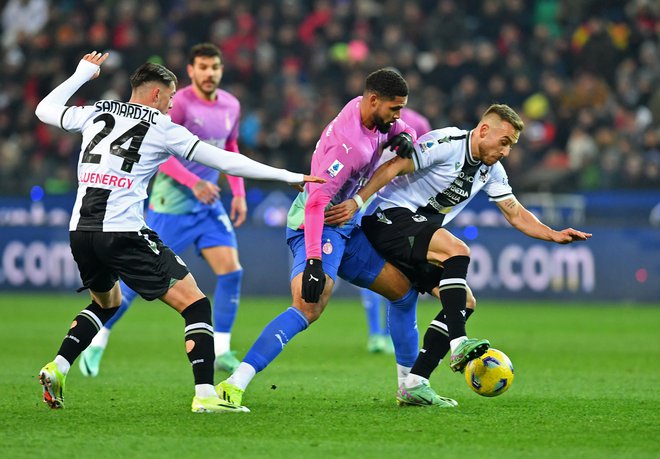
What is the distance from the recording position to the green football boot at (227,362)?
940 centimetres

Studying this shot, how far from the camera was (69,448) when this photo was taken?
17.9ft

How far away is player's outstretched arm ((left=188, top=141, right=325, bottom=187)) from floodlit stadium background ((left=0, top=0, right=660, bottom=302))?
10225mm

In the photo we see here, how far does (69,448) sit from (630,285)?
1248 centimetres

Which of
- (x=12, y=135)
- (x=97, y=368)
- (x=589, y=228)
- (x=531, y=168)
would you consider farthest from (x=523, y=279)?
(x=12, y=135)

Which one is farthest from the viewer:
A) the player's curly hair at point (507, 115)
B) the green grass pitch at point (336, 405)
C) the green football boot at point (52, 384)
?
the player's curly hair at point (507, 115)

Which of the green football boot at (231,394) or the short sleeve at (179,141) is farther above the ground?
the short sleeve at (179,141)

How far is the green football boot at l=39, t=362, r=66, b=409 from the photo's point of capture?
22.2 ft

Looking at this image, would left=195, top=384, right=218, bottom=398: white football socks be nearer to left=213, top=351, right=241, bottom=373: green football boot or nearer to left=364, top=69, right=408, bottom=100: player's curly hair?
left=364, top=69, right=408, bottom=100: player's curly hair

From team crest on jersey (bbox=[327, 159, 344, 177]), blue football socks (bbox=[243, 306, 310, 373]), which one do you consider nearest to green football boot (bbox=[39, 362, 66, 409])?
blue football socks (bbox=[243, 306, 310, 373])

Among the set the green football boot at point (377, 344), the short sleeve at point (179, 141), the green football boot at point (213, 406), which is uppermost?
the short sleeve at point (179, 141)

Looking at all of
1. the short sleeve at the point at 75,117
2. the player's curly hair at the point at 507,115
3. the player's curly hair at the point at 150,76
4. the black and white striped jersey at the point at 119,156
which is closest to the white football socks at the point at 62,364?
the black and white striped jersey at the point at 119,156

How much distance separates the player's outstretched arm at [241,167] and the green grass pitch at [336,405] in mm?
1391

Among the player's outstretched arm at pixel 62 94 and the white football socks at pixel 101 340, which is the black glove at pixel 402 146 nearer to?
the player's outstretched arm at pixel 62 94

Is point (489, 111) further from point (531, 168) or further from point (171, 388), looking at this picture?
point (531, 168)
